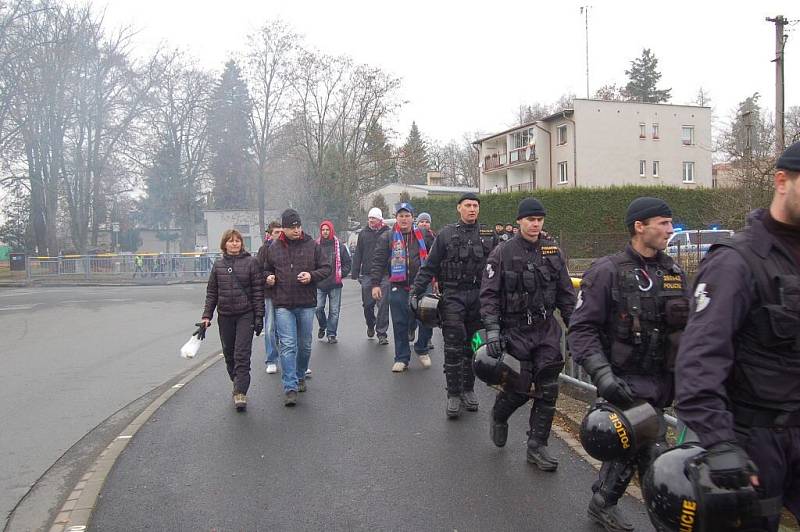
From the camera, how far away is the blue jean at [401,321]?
27.3 feet

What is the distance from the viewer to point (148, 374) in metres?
8.80

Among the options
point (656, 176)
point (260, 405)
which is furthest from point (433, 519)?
point (656, 176)

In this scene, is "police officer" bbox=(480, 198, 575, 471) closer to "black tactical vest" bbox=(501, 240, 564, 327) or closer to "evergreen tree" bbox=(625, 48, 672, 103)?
"black tactical vest" bbox=(501, 240, 564, 327)

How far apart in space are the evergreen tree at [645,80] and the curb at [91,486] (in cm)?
7921

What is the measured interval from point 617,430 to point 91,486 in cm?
356

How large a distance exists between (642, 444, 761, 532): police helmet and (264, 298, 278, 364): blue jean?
18.1 feet

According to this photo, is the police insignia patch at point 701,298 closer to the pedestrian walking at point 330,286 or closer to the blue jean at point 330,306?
the pedestrian walking at point 330,286

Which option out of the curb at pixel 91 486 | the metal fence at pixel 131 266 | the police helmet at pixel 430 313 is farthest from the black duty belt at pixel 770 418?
the metal fence at pixel 131 266

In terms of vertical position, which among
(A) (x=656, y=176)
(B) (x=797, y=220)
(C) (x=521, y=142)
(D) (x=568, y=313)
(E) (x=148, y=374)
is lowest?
(E) (x=148, y=374)

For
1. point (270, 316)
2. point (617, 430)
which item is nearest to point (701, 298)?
point (617, 430)

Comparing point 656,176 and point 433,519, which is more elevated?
point 656,176

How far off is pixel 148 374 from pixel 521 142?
168 feet

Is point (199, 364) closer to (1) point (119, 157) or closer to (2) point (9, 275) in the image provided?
(2) point (9, 275)

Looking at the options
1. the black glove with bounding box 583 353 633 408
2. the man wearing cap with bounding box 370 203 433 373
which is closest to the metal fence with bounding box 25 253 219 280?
the man wearing cap with bounding box 370 203 433 373
